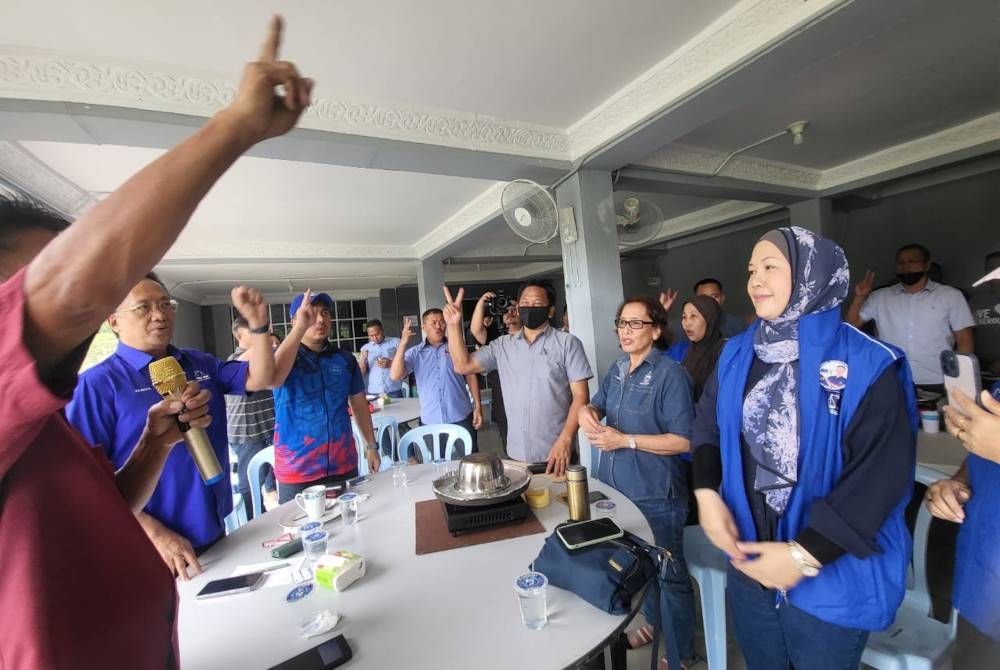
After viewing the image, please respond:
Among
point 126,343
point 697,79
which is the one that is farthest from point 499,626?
point 697,79

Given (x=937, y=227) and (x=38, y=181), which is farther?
(x=937, y=227)

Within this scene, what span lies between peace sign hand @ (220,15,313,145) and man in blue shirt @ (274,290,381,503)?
1656mm

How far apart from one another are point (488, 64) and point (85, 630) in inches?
111

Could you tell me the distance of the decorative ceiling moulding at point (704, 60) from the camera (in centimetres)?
203

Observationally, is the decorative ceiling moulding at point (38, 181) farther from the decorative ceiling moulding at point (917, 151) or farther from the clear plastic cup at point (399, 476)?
the decorative ceiling moulding at point (917, 151)

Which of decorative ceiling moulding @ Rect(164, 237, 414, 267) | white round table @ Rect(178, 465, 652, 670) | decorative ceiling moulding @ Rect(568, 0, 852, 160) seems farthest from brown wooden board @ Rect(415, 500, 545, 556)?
decorative ceiling moulding @ Rect(164, 237, 414, 267)

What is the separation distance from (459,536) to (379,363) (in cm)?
395

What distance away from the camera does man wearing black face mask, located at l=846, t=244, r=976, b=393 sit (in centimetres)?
339

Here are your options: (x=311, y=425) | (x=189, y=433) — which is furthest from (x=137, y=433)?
(x=311, y=425)

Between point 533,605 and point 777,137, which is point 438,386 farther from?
point 777,137

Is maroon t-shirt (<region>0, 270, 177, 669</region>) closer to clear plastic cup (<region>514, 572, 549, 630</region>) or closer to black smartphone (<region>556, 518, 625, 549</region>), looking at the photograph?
clear plastic cup (<region>514, 572, 549, 630</region>)

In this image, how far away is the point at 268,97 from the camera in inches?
21.4

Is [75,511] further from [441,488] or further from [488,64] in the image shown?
[488,64]

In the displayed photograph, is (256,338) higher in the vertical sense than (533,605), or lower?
higher
